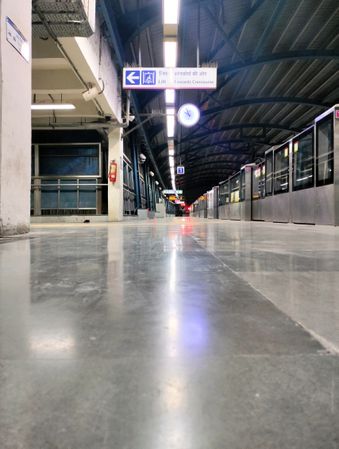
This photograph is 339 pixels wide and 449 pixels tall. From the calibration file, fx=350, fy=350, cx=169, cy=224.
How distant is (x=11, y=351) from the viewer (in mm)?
728

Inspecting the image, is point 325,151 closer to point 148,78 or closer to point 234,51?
point 148,78

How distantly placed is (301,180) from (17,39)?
8148 mm

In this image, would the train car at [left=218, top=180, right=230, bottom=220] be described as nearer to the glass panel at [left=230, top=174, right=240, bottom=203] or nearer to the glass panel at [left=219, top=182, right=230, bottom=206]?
the glass panel at [left=219, top=182, right=230, bottom=206]

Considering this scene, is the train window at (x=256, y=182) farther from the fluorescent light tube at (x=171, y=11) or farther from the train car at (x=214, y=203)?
the train car at (x=214, y=203)

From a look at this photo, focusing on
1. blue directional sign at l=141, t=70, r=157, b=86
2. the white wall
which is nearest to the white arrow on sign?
blue directional sign at l=141, t=70, r=157, b=86

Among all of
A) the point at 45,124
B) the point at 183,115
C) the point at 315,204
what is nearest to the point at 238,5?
the point at 183,115

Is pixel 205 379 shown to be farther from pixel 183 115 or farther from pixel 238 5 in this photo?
pixel 183 115

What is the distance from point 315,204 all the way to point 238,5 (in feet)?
18.7

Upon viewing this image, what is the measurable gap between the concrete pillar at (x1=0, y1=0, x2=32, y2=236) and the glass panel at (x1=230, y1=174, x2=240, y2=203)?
1609 cm

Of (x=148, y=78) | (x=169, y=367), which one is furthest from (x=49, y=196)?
(x=169, y=367)

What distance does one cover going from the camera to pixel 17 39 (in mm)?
3953

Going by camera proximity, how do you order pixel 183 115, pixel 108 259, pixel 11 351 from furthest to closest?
pixel 183 115, pixel 108 259, pixel 11 351

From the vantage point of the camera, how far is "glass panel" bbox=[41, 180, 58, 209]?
15305mm

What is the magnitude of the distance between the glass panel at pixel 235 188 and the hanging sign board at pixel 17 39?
52.9ft
